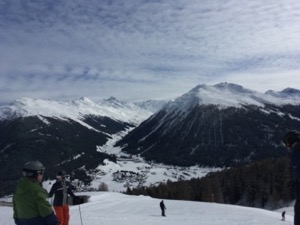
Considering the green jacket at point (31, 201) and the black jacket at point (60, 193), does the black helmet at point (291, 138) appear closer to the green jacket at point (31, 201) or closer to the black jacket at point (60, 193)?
the green jacket at point (31, 201)

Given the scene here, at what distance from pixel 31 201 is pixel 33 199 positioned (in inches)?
2.5

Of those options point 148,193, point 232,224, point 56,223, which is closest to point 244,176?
point 148,193

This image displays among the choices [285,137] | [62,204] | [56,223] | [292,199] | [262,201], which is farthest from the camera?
[262,201]

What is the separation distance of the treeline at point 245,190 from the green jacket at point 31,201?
103351 millimetres

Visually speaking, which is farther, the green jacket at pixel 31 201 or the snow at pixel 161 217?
the snow at pixel 161 217

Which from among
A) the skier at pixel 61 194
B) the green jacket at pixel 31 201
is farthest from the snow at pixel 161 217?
the green jacket at pixel 31 201

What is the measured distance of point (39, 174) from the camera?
24.2ft

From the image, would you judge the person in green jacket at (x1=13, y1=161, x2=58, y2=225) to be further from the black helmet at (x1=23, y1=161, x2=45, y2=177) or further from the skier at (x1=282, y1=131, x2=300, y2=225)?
the skier at (x1=282, y1=131, x2=300, y2=225)

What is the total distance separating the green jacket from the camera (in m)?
7.17

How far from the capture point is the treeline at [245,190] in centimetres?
11256

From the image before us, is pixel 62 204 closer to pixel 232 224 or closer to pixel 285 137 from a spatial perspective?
pixel 285 137

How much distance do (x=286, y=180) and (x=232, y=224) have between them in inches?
3455

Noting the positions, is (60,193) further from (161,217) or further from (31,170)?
(161,217)

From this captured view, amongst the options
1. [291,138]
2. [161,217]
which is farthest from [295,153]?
[161,217]
